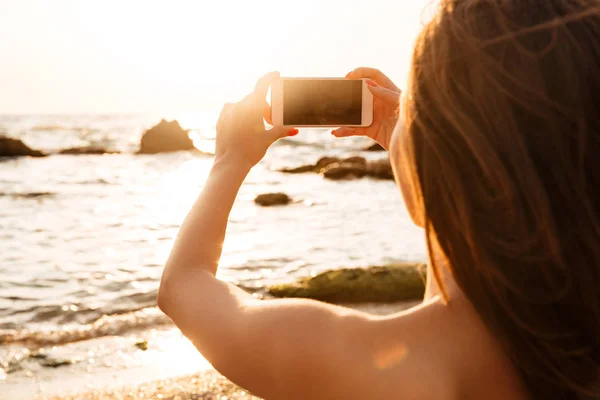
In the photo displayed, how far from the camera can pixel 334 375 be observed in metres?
1.19

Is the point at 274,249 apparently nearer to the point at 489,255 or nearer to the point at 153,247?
the point at 153,247

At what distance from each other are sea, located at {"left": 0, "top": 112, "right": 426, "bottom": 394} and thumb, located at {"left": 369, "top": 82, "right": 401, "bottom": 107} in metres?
4.98

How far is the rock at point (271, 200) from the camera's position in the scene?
50.6 ft

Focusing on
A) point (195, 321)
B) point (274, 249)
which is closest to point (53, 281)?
point (274, 249)

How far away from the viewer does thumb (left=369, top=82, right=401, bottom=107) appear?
7.04ft

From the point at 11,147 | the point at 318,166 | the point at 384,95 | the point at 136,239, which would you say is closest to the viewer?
the point at 384,95

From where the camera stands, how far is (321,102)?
87.4 inches

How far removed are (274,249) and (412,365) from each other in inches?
351

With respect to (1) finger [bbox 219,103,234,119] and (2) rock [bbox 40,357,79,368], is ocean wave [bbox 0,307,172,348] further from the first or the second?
(1) finger [bbox 219,103,234,119]

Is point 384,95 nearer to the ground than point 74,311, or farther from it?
farther from it

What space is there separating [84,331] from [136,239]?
4439mm

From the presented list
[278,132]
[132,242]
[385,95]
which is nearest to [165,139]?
[132,242]

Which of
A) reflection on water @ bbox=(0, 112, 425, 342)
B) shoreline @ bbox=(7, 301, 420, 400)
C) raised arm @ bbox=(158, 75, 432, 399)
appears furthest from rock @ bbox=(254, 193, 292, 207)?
raised arm @ bbox=(158, 75, 432, 399)

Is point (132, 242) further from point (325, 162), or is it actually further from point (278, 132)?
point (325, 162)
